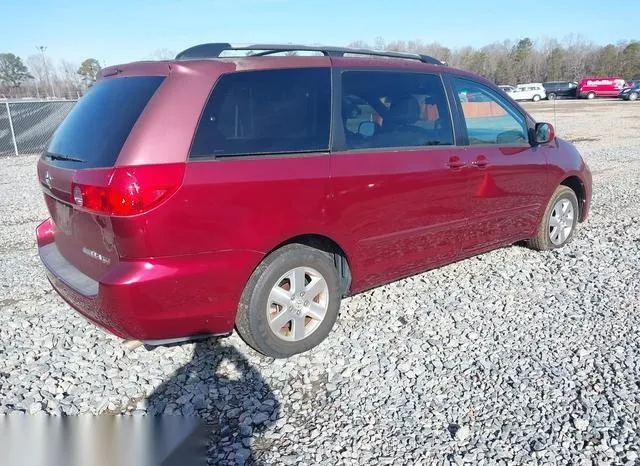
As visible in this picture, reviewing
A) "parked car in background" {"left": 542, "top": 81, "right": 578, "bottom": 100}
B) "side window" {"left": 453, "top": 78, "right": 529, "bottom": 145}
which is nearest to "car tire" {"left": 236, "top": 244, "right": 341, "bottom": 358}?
"side window" {"left": 453, "top": 78, "right": 529, "bottom": 145}

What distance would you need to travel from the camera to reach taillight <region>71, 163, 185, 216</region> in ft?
8.84

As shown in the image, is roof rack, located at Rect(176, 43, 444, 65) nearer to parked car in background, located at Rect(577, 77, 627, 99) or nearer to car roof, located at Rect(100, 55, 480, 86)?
car roof, located at Rect(100, 55, 480, 86)

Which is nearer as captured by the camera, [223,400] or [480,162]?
[223,400]

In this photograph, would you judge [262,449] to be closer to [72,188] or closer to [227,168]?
[227,168]

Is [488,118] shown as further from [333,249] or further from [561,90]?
[561,90]

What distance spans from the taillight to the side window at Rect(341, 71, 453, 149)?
1.29 meters

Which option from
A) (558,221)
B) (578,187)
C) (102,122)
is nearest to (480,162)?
(558,221)

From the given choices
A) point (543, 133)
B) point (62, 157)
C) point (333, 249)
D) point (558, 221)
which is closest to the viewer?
point (62, 157)

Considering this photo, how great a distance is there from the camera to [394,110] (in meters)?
3.87

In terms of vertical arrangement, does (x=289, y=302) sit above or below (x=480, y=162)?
below

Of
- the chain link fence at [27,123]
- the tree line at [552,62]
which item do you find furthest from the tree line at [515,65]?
the chain link fence at [27,123]

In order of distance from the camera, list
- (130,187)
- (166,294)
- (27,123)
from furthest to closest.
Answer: (27,123) < (166,294) < (130,187)

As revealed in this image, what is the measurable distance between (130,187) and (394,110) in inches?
81.0

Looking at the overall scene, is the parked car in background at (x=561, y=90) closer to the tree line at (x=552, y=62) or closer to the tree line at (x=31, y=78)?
the tree line at (x=552, y=62)
